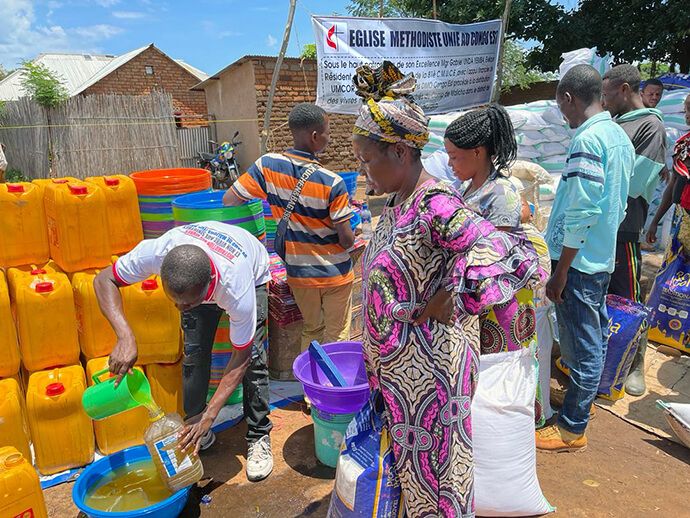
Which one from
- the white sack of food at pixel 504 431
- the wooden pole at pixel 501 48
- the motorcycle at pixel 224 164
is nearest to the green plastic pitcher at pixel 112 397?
the white sack of food at pixel 504 431

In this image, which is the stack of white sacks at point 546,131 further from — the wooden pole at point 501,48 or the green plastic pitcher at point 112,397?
the green plastic pitcher at point 112,397

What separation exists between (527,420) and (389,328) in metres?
1.13

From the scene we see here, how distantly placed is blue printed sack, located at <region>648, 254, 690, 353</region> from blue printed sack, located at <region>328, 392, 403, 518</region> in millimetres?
3180

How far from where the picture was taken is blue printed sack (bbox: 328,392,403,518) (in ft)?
5.36

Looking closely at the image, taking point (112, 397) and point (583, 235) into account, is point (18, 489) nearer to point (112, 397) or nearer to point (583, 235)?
point (112, 397)

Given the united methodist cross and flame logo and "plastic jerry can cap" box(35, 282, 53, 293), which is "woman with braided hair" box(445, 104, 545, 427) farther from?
the united methodist cross and flame logo

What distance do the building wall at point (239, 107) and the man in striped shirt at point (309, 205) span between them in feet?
24.4

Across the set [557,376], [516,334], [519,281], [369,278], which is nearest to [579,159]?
[516,334]

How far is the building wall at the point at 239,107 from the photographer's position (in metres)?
10.1

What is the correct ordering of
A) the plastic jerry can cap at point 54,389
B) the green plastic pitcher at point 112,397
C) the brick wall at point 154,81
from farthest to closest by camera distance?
the brick wall at point 154,81 → the plastic jerry can cap at point 54,389 → the green plastic pitcher at point 112,397

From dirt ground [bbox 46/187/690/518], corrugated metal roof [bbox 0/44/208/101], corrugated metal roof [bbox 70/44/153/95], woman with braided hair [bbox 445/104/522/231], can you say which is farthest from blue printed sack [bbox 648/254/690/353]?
corrugated metal roof [bbox 0/44/208/101]

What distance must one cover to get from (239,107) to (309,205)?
8.55 meters

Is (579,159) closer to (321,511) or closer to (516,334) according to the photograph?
(516,334)

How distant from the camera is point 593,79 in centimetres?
243
